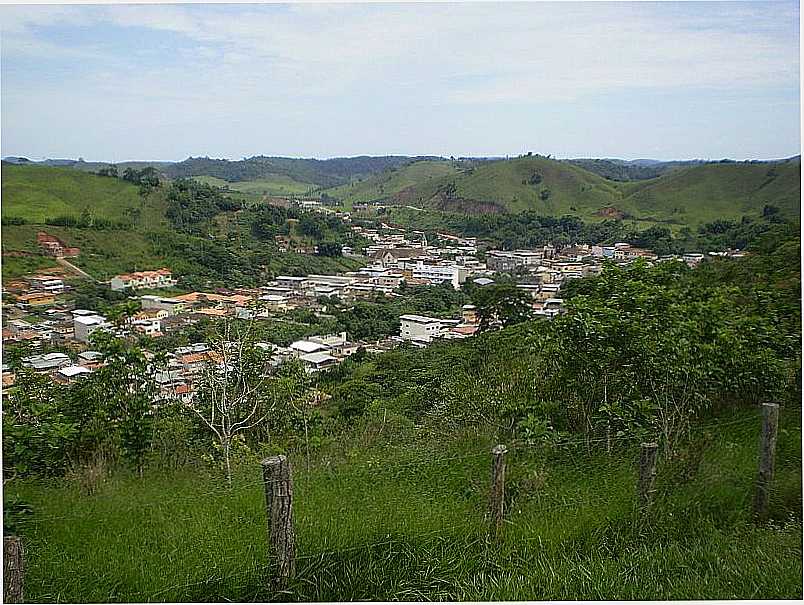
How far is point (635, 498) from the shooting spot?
2.39 meters

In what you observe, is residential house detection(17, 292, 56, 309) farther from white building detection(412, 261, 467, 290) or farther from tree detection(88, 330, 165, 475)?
white building detection(412, 261, 467, 290)

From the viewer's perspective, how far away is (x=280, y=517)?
2.00m

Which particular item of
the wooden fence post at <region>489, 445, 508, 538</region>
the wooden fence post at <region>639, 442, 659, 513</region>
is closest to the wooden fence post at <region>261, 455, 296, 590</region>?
the wooden fence post at <region>489, 445, 508, 538</region>

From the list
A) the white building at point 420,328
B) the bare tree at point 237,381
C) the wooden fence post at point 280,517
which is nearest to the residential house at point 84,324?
the bare tree at point 237,381

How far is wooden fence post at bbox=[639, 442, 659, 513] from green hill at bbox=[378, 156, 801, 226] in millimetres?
2898

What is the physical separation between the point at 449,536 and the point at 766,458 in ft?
3.64

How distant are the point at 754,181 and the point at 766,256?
4.02 feet

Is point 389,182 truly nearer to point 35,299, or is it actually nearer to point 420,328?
point 420,328

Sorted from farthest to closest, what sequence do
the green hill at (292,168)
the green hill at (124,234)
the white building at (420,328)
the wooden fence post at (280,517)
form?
the green hill at (292,168) < the white building at (420,328) < the green hill at (124,234) < the wooden fence post at (280,517)

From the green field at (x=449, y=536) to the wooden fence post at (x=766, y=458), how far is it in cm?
5

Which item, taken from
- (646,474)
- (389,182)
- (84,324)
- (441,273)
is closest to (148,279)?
(84,324)

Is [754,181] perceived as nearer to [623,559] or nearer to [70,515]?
[623,559]

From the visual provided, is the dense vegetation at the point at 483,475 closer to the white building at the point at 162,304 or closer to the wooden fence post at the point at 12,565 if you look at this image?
the wooden fence post at the point at 12,565

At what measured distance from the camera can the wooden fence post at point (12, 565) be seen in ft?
5.84
